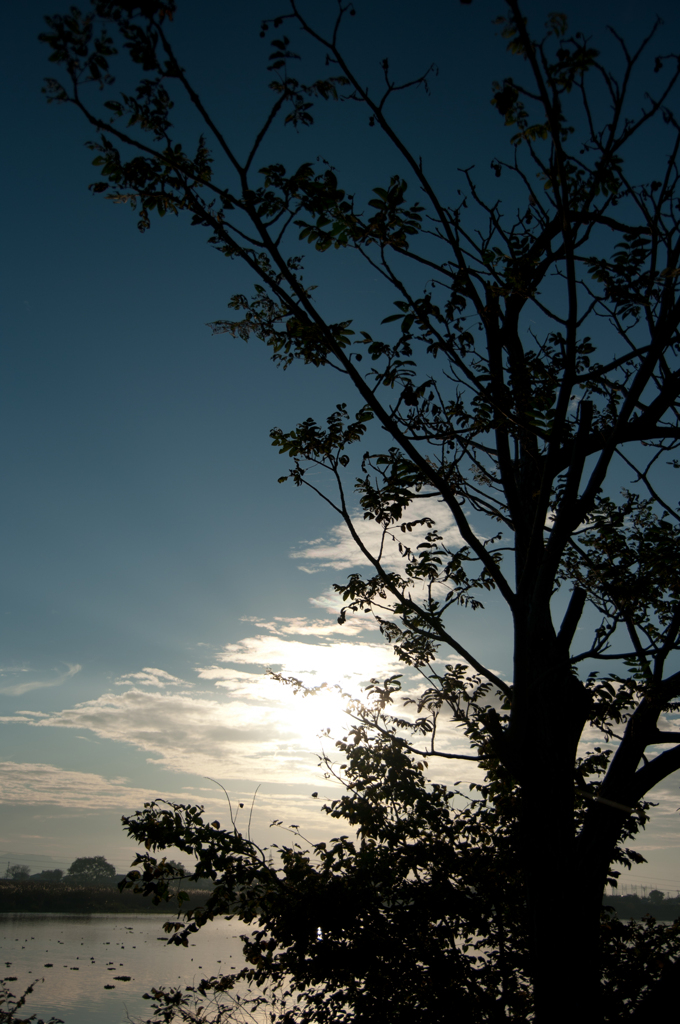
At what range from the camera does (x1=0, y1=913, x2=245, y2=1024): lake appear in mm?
30312

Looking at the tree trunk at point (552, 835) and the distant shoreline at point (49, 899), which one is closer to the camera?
the tree trunk at point (552, 835)

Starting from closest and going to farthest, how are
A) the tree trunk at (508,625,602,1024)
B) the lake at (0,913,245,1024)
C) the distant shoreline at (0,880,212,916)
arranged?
the tree trunk at (508,625,602,1024), the lake at (0,913,245,1024), the distant shoreline at (0,880,212,916)

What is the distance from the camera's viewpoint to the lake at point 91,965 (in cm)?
3031

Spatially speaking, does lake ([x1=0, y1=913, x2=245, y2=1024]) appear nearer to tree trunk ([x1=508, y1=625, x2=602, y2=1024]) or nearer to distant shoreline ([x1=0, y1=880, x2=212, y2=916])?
distant shoreline ([x1=0, y1=880, x2=212, y2=916])

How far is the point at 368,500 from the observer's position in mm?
5621

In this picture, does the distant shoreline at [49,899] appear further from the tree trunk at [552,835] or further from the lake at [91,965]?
the tree trunk at [552,835]

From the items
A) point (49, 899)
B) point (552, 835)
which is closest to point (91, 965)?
point (49, 899)

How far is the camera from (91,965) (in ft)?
127

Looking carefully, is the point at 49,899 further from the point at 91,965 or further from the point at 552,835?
the point at 552,835

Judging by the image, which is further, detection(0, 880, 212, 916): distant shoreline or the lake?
detection(0, 880, 212, 916): distant shoreline

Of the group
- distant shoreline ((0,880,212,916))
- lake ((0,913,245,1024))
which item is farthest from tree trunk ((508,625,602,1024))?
distant shoreline ((0,880,212,916))

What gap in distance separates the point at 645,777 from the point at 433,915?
2.47 metres

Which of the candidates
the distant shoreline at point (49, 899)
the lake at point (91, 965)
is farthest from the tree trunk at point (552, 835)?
the distant shoreline at point (49, 899)

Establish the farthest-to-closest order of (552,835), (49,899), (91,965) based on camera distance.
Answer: (49,899), (91,965), (552,835)
